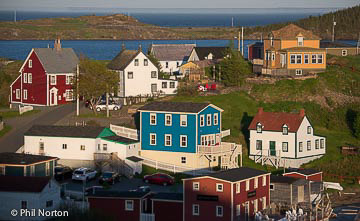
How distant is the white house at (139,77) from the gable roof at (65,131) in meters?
13.0

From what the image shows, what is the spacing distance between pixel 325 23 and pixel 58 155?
71180mm

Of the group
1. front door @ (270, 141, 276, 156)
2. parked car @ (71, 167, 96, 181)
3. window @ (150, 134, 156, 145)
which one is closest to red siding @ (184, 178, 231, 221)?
parked car @ (71, 167, 96, 181)

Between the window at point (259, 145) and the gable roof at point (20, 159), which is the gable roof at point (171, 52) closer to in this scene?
the window at point (259, 145)

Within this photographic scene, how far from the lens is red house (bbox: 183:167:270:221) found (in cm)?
4384

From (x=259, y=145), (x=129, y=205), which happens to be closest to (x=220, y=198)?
(x=129, y=205)

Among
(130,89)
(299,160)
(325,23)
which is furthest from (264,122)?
(325,23)

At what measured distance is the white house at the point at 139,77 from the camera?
68.0 meters

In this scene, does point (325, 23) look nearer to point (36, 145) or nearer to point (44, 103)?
point (44, 103)

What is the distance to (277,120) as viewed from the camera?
56.4 metres

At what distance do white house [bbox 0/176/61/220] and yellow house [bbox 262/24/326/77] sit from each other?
2938 centimetres

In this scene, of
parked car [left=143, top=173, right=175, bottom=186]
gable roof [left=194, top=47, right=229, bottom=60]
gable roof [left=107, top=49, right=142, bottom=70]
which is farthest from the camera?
gable roof [left=194, top=47, right=229, bottom=60]

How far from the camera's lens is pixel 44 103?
6675 centimetres

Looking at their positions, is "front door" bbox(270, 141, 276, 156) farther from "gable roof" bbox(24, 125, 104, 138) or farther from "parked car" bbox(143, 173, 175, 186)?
"gable roof" bbox(24, 125, 104, 138)

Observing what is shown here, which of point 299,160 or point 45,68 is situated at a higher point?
point 45,68
